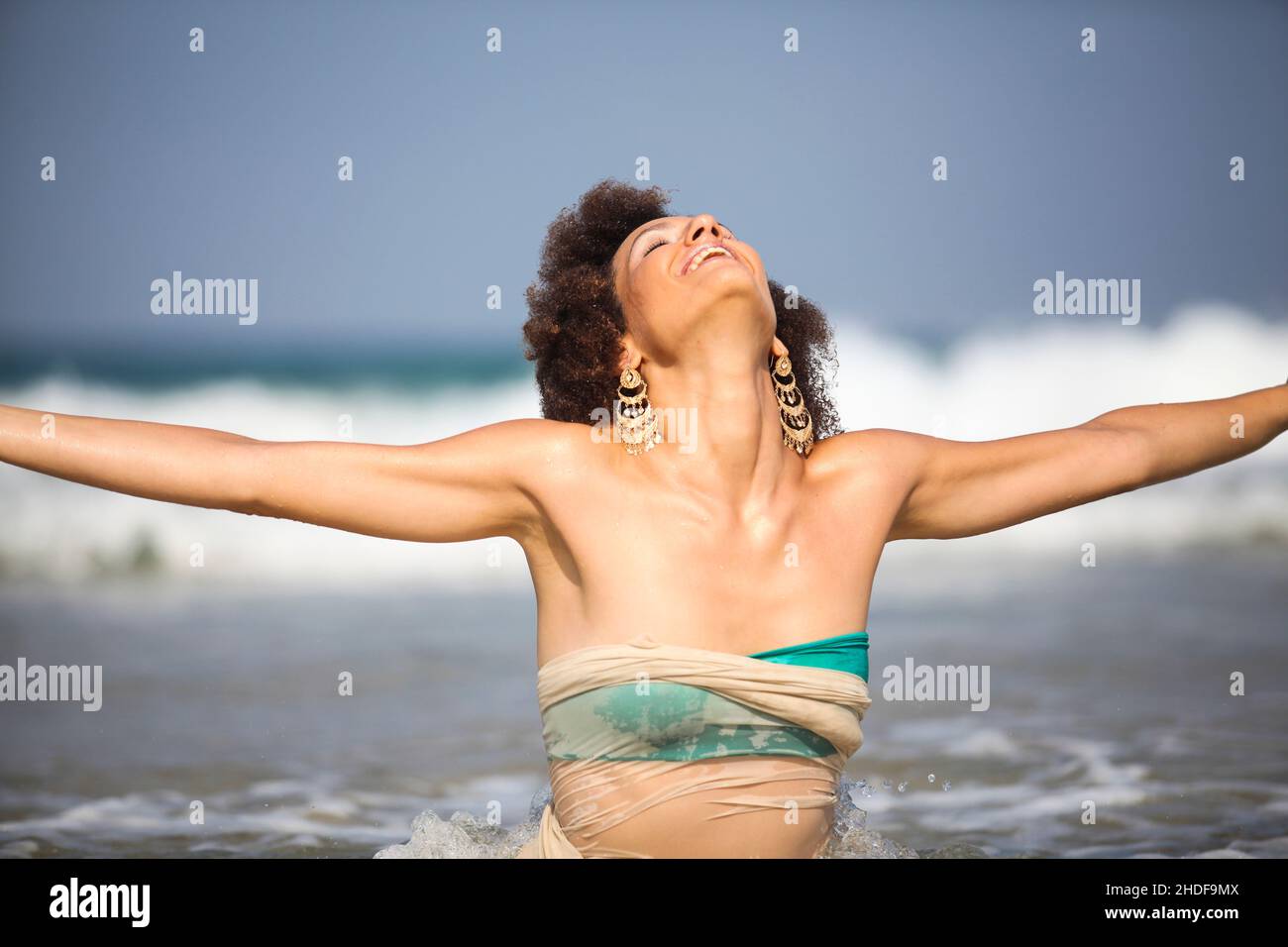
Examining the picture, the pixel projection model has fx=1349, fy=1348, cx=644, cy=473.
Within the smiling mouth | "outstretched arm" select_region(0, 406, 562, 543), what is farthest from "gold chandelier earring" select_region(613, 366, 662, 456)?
the smiling mouth

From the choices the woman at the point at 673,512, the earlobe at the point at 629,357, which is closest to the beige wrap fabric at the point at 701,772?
the woman at the point at 673,512

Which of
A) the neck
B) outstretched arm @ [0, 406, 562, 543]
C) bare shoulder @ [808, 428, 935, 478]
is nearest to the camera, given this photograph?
outstretched arm @ [0, 406, 562, 543]

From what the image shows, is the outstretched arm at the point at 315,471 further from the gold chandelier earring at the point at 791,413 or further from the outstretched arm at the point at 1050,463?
the outstretched arm at the point at 1050,463

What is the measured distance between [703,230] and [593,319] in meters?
0.32

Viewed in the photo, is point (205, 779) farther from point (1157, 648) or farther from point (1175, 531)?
point (1175, 531)

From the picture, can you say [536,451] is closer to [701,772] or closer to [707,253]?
[707,253]

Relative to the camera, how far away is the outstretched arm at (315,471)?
7.80 ft

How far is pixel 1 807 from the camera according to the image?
4297mm

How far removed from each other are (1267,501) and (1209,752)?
1625 millimetres

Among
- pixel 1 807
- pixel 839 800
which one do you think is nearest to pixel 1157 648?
pixel 839 800

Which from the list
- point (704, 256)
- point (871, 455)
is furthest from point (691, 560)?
point (704, 256)

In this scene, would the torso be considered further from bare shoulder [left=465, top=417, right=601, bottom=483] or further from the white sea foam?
the white sea foam

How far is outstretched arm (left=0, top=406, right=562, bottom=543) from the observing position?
2.38 m

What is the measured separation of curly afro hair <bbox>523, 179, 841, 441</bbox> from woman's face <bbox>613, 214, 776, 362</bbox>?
9cm
